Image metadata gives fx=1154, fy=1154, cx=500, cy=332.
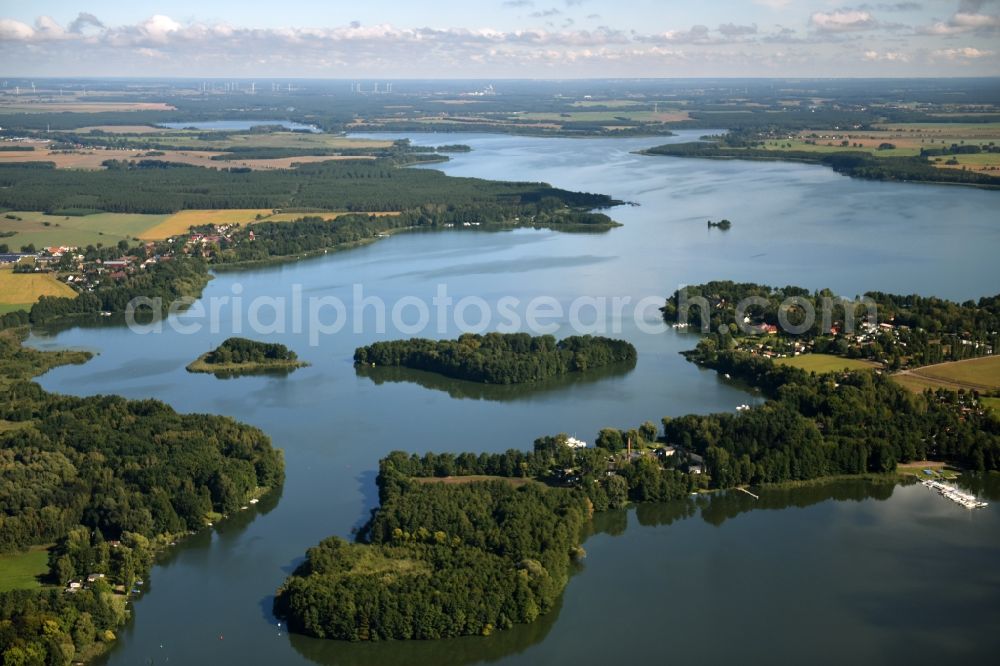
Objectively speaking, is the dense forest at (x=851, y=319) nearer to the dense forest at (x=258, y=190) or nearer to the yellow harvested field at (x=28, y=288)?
the yellow harvested field at (x=28, y=288)

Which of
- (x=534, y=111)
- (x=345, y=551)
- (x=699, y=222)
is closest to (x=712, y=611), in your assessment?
(x=345, y=551)

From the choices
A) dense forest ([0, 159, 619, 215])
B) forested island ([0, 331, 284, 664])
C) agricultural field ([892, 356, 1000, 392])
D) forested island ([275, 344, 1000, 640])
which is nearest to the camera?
forested island ([0, 331, 284, 664])

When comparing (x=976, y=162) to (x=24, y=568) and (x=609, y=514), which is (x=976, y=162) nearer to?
(x=609, y=514)

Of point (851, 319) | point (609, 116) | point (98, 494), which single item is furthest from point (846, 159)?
point (98, 494)

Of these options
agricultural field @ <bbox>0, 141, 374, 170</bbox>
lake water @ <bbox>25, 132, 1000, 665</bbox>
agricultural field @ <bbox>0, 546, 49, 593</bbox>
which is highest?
agricultural field @ <bbox>0, 141, 374, 170</bbox>

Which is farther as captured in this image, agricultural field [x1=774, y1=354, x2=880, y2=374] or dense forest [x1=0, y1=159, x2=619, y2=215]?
dense forest [x1=0, y1=159, x2=619, y2=215]

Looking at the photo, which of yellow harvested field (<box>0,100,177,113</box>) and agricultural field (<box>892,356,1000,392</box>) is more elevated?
yellow harvested field (<box>0,100,177,113</box>)

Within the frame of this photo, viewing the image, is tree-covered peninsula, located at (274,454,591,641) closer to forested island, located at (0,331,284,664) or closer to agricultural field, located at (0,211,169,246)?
forested island, located at (0,331,284,664)

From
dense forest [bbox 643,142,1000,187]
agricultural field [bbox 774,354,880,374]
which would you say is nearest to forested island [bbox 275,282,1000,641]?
agricultural field [bbox 774,354,880,374]
